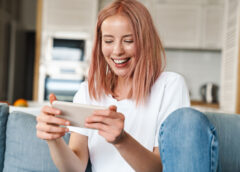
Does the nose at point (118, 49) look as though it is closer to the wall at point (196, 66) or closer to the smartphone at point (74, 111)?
the smartphone at point (74, 111)

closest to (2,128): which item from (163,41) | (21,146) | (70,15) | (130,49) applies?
(21,146)

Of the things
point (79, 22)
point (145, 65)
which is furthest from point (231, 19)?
point (145, 65)

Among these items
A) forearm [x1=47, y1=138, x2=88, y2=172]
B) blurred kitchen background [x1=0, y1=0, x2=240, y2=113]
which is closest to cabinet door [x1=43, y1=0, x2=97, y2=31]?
blurred kitchen background [x1=0, y1=0, x2=240, y2=113]

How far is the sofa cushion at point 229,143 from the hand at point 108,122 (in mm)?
715

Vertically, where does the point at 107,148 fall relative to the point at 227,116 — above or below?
below

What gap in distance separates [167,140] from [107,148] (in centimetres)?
37

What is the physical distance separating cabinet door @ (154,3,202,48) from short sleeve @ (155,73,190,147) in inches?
134

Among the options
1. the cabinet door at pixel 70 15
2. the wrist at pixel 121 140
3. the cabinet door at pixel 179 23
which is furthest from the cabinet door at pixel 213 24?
the wrist at pixel 121 140

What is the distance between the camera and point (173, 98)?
108 centimetres

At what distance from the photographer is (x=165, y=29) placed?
4387 mm

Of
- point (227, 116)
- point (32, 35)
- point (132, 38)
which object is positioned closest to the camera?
point (132, 38)

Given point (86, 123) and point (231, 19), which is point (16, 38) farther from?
point (86, 123)

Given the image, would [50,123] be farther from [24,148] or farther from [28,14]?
[28,14]

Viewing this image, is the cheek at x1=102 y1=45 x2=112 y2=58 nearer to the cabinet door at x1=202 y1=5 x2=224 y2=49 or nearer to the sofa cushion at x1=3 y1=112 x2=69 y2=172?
the sofa cushion at x1=3 y1=112 x2=69 y2=172
